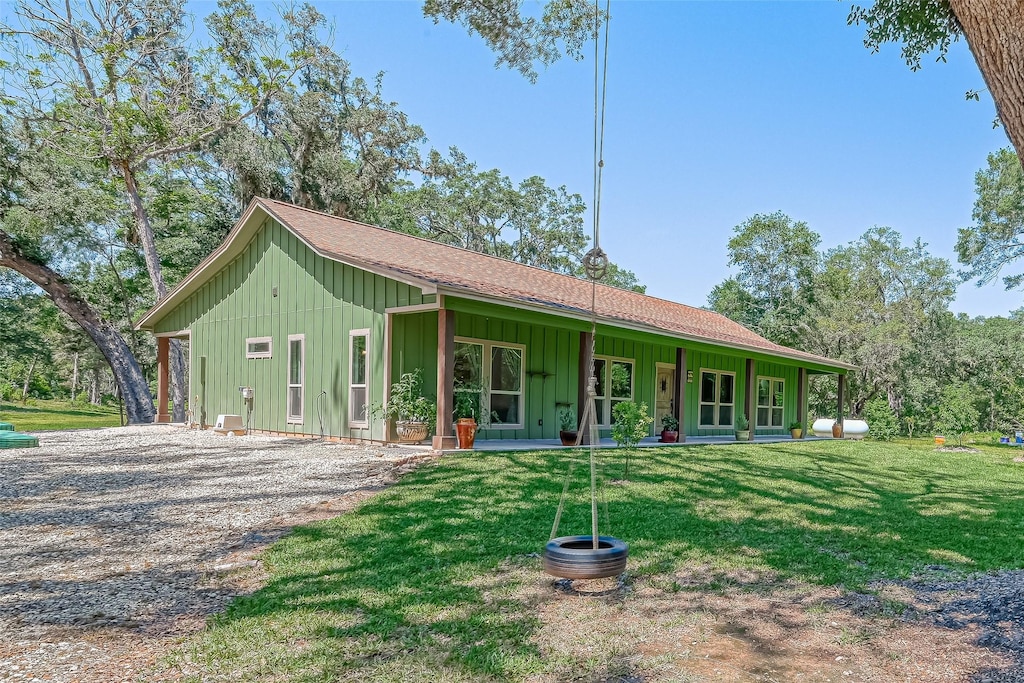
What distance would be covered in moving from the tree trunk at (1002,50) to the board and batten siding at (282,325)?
822cm

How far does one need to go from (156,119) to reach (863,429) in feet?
75.7

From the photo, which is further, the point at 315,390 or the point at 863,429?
the point at 863,429

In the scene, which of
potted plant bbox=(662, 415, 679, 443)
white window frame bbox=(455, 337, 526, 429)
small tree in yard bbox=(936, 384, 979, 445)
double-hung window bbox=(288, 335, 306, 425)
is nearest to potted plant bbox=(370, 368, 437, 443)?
white window frame bbox=(455, 337, 526, 429)

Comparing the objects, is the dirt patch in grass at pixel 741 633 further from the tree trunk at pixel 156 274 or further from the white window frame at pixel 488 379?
the tree trunk at pixel 156 274

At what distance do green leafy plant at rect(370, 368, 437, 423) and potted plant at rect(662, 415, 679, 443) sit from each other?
603 cm

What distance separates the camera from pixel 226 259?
1464 cm

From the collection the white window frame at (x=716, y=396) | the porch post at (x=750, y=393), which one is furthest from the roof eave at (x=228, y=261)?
the porch post at (x=750, y=393)

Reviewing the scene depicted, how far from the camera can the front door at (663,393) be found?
16641mm

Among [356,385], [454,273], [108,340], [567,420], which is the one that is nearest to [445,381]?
[356,385]

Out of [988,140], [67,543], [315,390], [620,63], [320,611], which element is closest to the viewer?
[320,611]

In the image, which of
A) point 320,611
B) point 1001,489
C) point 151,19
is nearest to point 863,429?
point 1001,489

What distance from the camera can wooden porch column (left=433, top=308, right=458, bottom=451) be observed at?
10266mm

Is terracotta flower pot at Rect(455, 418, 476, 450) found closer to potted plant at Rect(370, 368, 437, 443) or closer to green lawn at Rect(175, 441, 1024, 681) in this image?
potted plant at Rect(370, 368, 437, 443)

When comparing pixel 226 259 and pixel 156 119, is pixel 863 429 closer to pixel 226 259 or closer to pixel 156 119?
pixel 226 259
